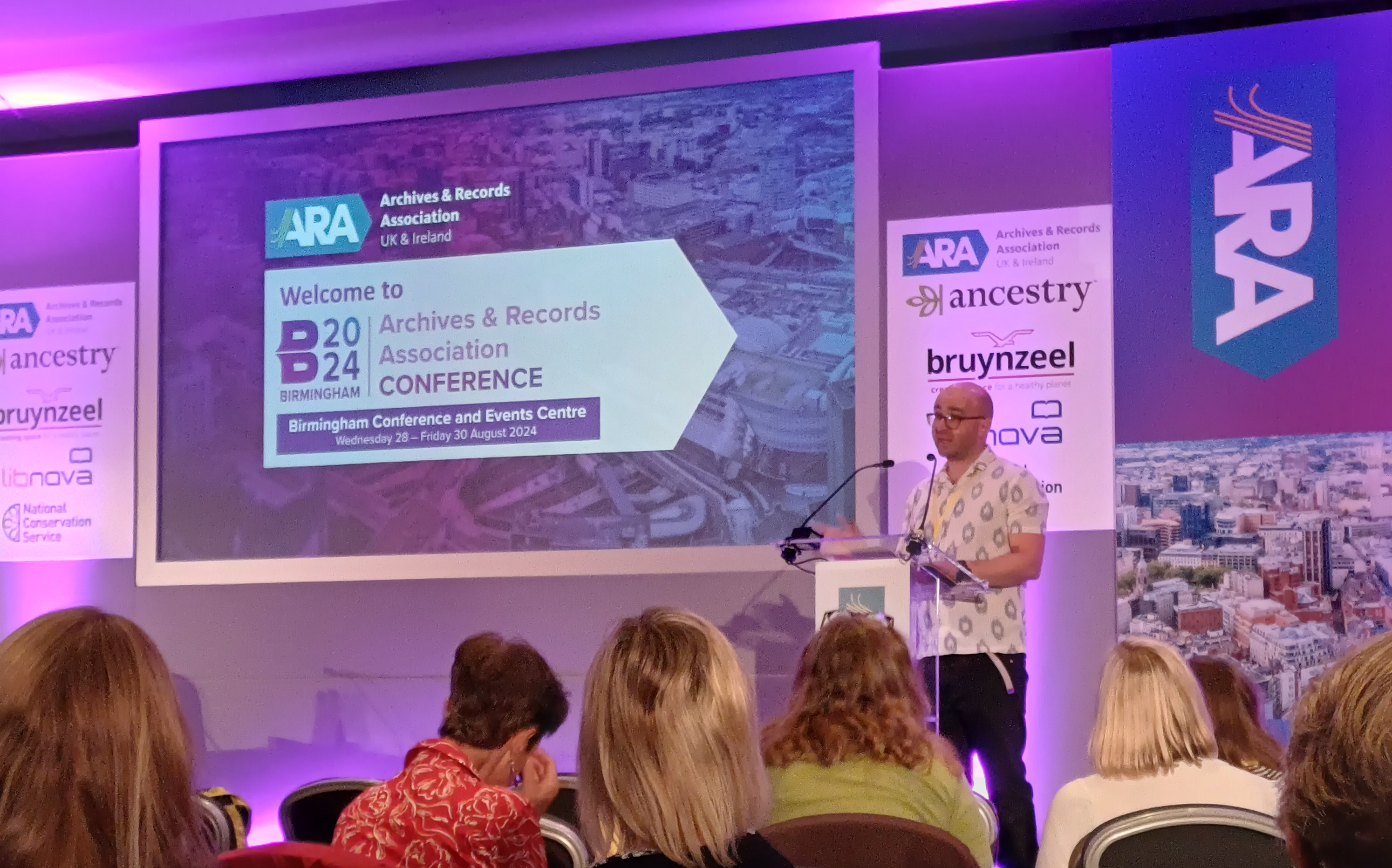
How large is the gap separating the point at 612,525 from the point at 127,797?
185 inches

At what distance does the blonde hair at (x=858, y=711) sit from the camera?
260 cm

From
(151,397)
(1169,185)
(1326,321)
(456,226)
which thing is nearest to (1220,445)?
(1326,321)

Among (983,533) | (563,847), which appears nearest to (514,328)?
(983,533)

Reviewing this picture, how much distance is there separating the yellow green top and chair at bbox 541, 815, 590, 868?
405 millimetres

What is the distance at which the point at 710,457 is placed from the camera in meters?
5.93

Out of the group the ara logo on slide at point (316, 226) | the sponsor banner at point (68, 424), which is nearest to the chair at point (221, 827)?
the ara logo on slide at point (316, 226)

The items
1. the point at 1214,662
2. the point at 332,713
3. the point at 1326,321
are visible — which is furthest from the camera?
the point at 332,713

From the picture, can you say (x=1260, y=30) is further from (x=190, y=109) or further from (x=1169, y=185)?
(x=190, y=109)

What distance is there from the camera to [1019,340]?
18.5 feet

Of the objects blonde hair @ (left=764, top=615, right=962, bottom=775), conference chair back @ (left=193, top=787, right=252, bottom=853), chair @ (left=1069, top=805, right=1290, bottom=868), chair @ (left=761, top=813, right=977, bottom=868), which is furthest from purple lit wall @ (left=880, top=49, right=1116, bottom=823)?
chair @ (left=761, top=813, right=977, bottom=868)

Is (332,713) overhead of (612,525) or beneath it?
beneath

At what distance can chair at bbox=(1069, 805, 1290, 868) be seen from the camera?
88.6 inches

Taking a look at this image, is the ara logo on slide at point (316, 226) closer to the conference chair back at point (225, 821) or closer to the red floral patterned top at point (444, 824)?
the conference chair back at point (225, 821)

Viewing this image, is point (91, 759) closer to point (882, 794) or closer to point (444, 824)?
point (444, 824)
